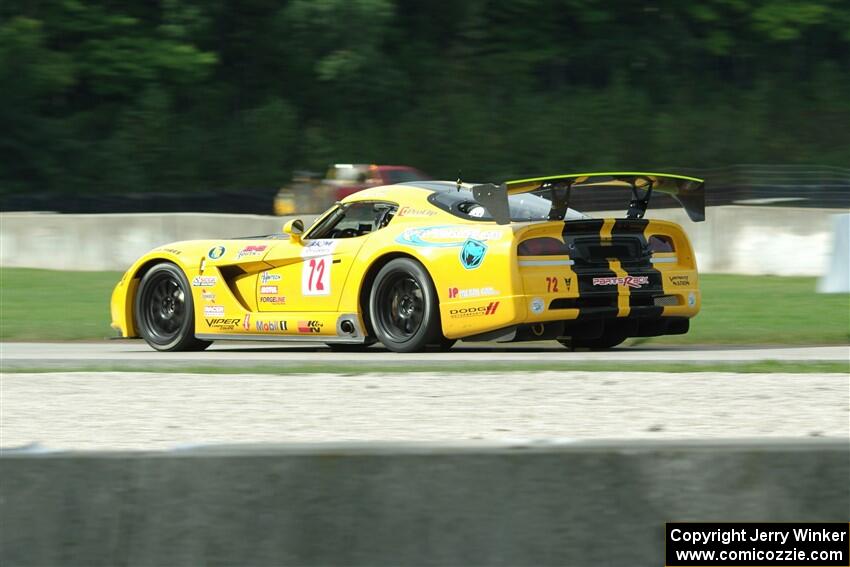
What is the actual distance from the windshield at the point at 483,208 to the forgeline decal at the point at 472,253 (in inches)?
11.4

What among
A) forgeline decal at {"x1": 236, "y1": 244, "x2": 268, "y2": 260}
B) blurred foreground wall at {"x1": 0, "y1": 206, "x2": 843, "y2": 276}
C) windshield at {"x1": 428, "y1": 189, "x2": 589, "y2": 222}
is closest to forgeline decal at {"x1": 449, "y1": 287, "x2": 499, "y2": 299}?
windshield at {"x1": 428, "y1": 189, "x2": 589, "y2": 222}

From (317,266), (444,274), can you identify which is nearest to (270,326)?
(317,266)

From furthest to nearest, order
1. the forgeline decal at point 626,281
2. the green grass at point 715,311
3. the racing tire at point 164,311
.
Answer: the green grass at point 715,311
the racing tire at point 164,311
the forgeline decal at point 626,281

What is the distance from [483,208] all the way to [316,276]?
5.06 feet

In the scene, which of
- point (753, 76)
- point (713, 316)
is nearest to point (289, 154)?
point (753, 76)

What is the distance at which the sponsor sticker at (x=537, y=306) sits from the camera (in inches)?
400

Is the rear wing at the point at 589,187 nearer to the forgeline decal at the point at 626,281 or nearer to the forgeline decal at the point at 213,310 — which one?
the forgeline decal at the point at 626,281

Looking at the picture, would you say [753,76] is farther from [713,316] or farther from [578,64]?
[713,316]

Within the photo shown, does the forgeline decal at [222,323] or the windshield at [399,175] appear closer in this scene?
the forgeline decal at [222,323]

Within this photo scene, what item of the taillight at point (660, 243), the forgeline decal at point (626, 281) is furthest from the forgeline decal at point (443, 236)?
the taillight at point (660, 243)

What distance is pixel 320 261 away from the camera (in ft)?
37.3

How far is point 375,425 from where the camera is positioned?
24.2 ft

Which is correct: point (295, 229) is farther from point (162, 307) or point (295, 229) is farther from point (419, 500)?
point (419, 500)

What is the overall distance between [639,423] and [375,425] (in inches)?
52.5
